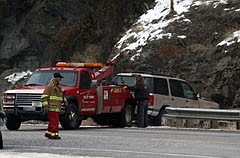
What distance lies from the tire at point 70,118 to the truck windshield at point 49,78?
919 millimetres

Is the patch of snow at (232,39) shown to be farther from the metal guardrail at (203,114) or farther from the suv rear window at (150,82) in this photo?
the metal guardrail at (203,114)

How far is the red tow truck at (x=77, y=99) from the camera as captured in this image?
19.7 m

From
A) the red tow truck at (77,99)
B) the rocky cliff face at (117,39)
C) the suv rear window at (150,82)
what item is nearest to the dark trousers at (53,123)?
the red tow truck at (77,99)

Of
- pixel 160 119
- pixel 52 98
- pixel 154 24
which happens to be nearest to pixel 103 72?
pixel 160 119

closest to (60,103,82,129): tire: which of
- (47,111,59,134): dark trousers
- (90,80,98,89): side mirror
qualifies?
(90,80,98,89): side mirror

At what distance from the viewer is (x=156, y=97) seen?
78.2 ft

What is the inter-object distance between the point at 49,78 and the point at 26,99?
1.46 m

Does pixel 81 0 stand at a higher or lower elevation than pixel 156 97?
higher

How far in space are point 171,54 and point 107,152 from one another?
1607 cm

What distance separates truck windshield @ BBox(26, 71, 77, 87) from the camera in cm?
2075

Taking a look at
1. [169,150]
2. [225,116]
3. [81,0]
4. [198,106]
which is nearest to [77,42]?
[81,0]

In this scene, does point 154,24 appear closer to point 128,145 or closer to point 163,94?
point 163,94

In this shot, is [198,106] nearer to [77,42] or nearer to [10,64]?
[77,42]

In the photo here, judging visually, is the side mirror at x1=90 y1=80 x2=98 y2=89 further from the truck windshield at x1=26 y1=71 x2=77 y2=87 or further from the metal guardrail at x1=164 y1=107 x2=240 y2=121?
the metal guardrail at x1=164 y1=107 x2=240 y2=121
